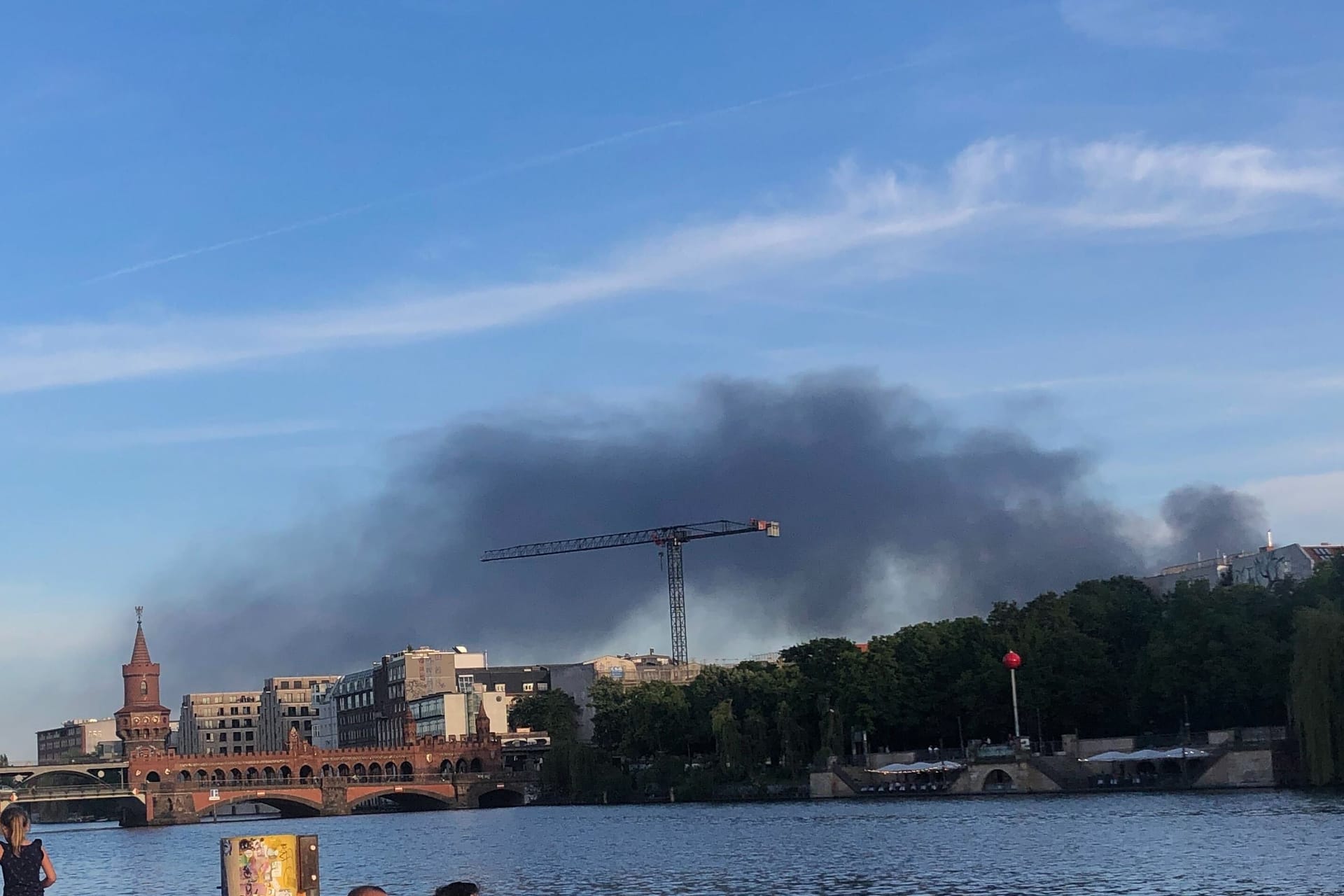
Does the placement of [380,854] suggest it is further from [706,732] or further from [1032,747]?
[706,732]

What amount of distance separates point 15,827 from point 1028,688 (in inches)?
4995

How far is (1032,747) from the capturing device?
141 metres

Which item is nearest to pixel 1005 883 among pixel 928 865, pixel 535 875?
pixel 928 865

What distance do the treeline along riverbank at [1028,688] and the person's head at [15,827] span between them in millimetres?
92232

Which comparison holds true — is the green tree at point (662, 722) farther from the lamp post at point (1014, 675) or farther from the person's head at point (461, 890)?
the person's head at point (461, 890)

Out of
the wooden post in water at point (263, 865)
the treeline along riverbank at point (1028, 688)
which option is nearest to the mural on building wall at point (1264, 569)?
the treeline along riverbank at point (1028, 688)

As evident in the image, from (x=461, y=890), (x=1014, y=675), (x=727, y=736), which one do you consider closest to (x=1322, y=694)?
(x=1014, y=675)

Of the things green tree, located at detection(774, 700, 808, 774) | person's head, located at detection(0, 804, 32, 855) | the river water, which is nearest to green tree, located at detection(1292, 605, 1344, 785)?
the river water

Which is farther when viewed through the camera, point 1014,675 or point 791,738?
point 791,738

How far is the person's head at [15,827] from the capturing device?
920 inches

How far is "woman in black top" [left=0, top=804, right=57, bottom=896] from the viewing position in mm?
23422

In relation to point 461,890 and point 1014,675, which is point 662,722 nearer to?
point 1014,675

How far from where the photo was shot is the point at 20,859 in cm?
2356

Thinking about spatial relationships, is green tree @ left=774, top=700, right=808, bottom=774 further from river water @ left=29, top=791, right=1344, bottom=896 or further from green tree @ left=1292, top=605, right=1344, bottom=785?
green tree @ left=1292, top=605, right=1344, bottom=785
